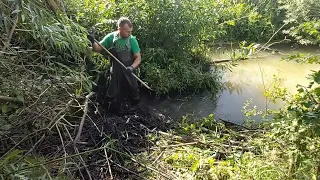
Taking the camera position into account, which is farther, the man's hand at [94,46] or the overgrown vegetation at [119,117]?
the man's hand at [94,46]

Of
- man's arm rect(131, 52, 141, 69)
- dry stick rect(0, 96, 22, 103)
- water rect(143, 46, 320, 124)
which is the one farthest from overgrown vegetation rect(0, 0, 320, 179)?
man's arm rect(131, 52, 141, 69)

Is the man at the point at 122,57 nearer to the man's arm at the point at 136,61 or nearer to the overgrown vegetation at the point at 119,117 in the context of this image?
the man's arm at the point at 136,61

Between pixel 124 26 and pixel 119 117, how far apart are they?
118 centimetres

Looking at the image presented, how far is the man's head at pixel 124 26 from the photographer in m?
4.59

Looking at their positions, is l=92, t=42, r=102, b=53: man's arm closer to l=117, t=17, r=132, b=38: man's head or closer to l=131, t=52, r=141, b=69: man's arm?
l=117, t=17, r=132, b=38: man's head

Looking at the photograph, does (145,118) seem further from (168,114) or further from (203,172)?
(203,172)

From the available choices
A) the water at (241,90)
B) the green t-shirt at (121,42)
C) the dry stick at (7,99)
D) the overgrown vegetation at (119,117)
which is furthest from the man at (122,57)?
the dry stick at (7,99)

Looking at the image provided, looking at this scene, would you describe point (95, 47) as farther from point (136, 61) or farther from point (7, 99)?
point (7, 99)

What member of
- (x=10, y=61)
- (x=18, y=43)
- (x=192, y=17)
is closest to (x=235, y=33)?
(x=192, y=17)

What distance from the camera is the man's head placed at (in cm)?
459

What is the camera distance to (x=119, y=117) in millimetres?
4461

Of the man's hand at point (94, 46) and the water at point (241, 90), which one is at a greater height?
the man's hand at point (94, 46)

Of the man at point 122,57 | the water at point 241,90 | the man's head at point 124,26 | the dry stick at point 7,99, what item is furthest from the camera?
the water at point 241,90

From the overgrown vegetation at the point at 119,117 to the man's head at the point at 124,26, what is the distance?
51 cm
